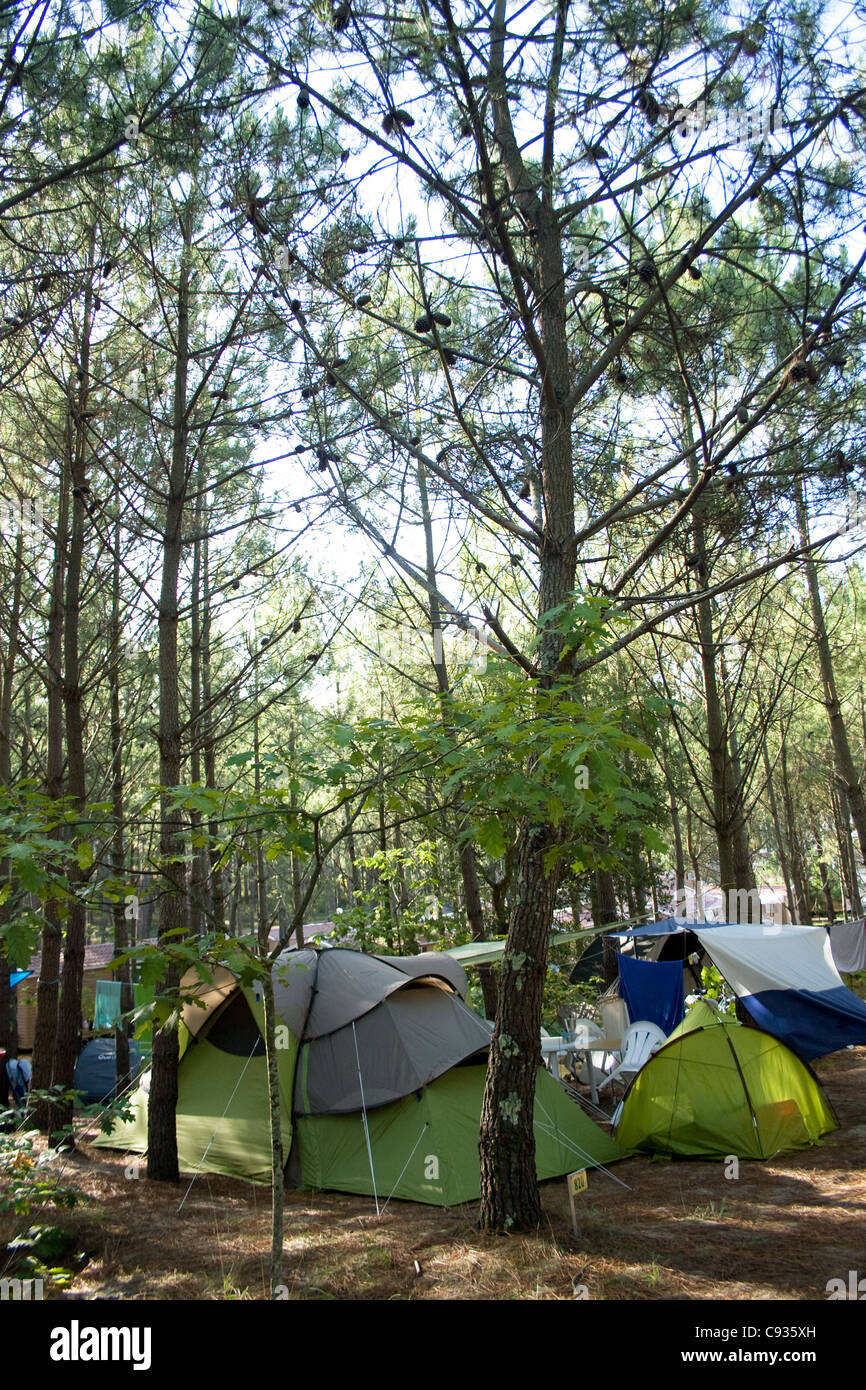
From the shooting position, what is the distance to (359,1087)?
5973 millimetres

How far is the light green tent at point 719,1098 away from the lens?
6.22 m

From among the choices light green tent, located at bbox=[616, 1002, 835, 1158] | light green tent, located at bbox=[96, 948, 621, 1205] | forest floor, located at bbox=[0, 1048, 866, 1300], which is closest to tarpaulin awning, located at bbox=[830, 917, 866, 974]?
light green tent, located at bbox=[616, 1002, 835, 1158]

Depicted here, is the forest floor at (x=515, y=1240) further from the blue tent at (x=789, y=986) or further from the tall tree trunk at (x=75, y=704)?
the tall tree trunk at (x=75, y=704)

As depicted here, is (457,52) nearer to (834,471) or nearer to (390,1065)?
(834,471)

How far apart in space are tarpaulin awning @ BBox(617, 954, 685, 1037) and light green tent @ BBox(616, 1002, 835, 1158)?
2508mm

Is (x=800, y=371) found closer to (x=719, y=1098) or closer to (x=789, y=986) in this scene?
(x=719, y=1098)

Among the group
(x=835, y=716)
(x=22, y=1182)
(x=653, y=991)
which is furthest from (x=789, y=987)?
(x=22, y=1182)

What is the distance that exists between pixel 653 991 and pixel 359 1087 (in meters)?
4.29

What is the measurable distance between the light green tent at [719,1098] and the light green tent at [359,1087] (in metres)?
0.42

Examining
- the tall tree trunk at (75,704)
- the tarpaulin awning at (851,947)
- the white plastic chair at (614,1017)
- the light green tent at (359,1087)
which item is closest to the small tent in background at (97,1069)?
the tall tree trunk at (75,704)

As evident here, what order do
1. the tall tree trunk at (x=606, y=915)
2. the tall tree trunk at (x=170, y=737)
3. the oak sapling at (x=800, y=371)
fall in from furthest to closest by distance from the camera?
the tall tree trunk at (x=606, y=915), the tall tree trunk at (x=170, y=737), the oak sapling at (x=800, y=371)

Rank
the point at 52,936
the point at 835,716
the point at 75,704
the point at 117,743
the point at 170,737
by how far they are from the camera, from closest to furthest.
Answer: the point at 170,737 < the point at 75,704 < the point at 52,936 < the point at 117,743 < the point at 835,716

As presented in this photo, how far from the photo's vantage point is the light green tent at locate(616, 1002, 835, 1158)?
622 cm

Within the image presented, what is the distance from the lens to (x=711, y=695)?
9000 millimetres
